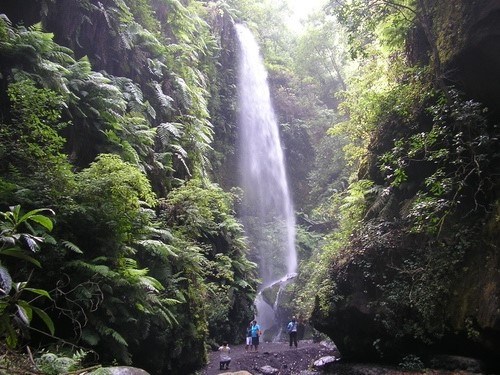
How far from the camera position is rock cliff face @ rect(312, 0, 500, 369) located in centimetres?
678

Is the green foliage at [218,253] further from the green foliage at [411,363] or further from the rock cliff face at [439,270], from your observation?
the green foliage at [411,363]

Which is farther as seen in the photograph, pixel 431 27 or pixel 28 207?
pixel 431 27

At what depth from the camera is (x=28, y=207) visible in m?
6.00

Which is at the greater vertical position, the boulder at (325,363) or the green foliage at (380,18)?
the green foliage at (380,18)

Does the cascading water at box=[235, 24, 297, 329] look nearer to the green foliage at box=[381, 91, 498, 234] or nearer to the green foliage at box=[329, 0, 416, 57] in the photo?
the green foliage at box=[329, 0, 416, 57]

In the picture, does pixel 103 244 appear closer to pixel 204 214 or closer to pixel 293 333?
pixel 204 214

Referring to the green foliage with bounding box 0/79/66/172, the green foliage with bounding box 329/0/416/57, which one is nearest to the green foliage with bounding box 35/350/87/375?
the green foliage with bounding box 0/79/66/172

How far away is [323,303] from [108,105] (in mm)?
6780

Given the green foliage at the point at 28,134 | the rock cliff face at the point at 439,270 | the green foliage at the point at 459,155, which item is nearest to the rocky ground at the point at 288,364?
the rock cliff face at the point at 439,270

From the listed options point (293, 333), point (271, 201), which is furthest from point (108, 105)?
point (271, 201)

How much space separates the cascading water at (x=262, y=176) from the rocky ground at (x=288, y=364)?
819 cm

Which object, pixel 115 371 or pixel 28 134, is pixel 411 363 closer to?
pixel 115 371

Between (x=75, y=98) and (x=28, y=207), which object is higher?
(x=75, y=98)

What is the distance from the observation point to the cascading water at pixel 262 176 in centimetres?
2244
